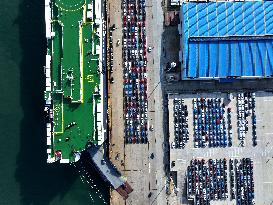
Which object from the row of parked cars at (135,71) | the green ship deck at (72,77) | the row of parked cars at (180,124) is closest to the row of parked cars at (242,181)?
the row of parked cars at (180,124)

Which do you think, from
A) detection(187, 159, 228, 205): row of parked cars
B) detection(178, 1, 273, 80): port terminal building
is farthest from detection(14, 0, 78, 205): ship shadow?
detection(178, 1, 273, 80): port terminal building

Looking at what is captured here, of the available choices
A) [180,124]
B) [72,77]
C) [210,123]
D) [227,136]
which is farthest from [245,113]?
[72,77]

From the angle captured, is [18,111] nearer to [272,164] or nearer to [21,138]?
[21,138]

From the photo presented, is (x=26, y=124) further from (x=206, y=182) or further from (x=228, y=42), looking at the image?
(x=228, y=42)

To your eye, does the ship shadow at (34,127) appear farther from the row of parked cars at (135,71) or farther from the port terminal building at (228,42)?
the port terminal building at (228,42)

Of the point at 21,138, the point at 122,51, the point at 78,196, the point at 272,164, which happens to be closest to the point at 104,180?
the point at 78,196

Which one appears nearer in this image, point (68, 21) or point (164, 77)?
point (68, 21)
